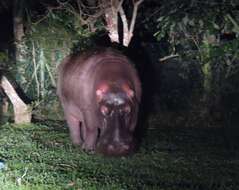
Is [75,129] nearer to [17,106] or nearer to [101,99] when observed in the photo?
[101,99]

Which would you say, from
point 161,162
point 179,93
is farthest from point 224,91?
point 161,162

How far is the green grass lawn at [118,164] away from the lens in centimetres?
639

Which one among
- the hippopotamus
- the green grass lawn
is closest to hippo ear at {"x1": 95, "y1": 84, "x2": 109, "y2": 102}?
the hippopotamus

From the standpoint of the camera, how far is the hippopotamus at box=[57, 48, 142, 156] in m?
7.08

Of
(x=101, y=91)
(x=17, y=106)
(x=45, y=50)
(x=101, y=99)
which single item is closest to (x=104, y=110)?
(x=101, y=99)

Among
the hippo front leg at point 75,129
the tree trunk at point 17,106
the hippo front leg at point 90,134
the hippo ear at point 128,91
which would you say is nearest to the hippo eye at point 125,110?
the hippo ear at point 128,91

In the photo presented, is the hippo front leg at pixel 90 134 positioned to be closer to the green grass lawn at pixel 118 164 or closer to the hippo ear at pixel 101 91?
the green grass lawn at pixel 118 164

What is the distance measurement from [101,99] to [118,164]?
0.88 m

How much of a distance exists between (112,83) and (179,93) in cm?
371

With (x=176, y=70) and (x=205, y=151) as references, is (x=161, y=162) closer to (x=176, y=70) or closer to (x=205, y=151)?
(x=205, y=151)

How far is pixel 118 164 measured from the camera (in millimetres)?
7379

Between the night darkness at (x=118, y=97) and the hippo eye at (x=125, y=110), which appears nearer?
the night darkness at (x=118, y=97)

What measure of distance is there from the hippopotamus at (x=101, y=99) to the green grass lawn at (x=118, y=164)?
0.29 metres

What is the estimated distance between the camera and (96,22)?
412 inches
